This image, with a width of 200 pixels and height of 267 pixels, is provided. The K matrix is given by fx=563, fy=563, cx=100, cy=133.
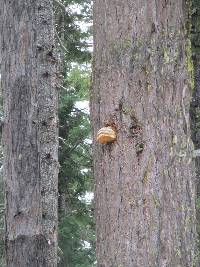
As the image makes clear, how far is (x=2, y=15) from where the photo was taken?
654 cm

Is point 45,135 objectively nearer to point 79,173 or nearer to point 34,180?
point 34,180

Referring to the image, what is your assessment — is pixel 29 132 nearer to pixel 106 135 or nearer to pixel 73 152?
pixel 106 135

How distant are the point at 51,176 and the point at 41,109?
0.79m

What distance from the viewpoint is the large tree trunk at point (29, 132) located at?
19.7 feet

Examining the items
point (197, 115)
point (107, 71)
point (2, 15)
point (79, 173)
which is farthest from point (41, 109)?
point (79, 173)

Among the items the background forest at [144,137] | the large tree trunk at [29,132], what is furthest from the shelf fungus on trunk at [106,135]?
the large tree trunk at [29,132]

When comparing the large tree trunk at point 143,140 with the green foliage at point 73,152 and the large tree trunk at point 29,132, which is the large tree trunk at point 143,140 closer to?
the large tree trunk at point 29,132

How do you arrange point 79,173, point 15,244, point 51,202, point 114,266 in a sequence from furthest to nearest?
point 79,173
point 51,202
point 15,244
point 114,266

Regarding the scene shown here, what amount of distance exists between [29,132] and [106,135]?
3.43 metres

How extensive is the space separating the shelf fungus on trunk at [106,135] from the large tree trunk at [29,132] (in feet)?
11.0

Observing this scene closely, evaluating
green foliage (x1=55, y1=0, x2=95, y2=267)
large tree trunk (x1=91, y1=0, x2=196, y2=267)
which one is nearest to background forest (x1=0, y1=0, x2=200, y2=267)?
large tree trunk (x1=91, y1=0, x2=196, y2=267)

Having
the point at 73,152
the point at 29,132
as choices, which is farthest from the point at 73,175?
the point at 29,132

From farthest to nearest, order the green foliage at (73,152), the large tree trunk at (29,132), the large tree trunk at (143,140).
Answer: the green foliage at (73,152) → the large tree trunk at (29,132) → the large tree trunk at (143,140)

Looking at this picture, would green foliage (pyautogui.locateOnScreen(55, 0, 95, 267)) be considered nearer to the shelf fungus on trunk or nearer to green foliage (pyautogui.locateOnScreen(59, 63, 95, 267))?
green foliage (pyautogui.locateOnScreen(59, 63, 95, 267))
